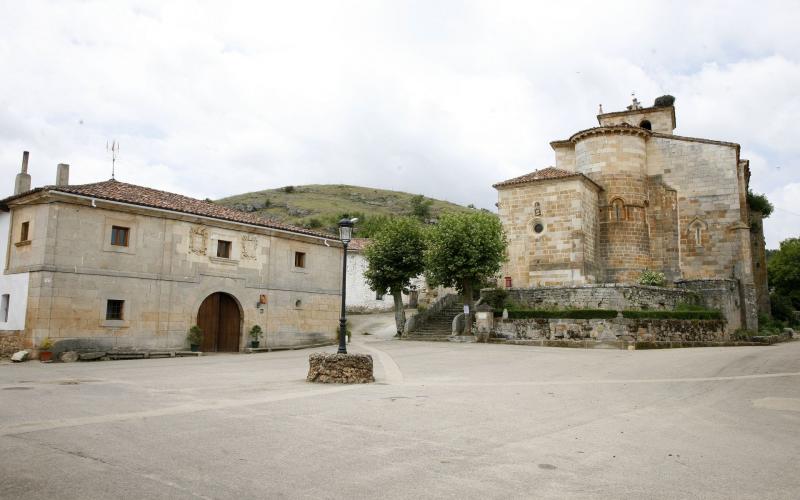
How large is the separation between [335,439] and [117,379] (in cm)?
837

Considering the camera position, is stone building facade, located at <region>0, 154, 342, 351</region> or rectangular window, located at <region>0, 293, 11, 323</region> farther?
rectangular window, located at <region>0, 293, 11, 323</region>

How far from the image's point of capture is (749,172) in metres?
39.2

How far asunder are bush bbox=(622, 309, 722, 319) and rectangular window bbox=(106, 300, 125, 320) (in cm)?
2027

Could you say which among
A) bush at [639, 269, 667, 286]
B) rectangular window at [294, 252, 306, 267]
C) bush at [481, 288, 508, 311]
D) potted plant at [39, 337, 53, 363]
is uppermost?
rectangular window at [294, 252, 306, 267]

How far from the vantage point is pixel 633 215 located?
31734 millimetres

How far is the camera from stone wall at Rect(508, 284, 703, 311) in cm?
A: 2516

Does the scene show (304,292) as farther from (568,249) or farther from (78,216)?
(568,249)

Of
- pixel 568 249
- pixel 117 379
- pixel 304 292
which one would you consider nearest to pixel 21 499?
pixel 117 379

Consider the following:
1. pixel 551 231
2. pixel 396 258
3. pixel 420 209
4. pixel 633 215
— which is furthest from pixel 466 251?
pixel 420 209

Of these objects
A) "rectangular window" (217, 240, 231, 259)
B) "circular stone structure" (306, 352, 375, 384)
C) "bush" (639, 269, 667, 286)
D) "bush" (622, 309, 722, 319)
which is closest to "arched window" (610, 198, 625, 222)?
"bush" (639, 269, 667, 286)

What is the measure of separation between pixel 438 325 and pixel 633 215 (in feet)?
42.9

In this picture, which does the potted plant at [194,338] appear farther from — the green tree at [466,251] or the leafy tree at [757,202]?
the leafy tree at [757,202]

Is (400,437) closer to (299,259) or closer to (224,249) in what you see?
(224,249)

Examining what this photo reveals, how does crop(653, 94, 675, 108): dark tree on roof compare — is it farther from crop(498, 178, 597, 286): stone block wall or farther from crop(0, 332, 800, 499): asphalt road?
crop(0, 332, 800, 499): asphalt road
